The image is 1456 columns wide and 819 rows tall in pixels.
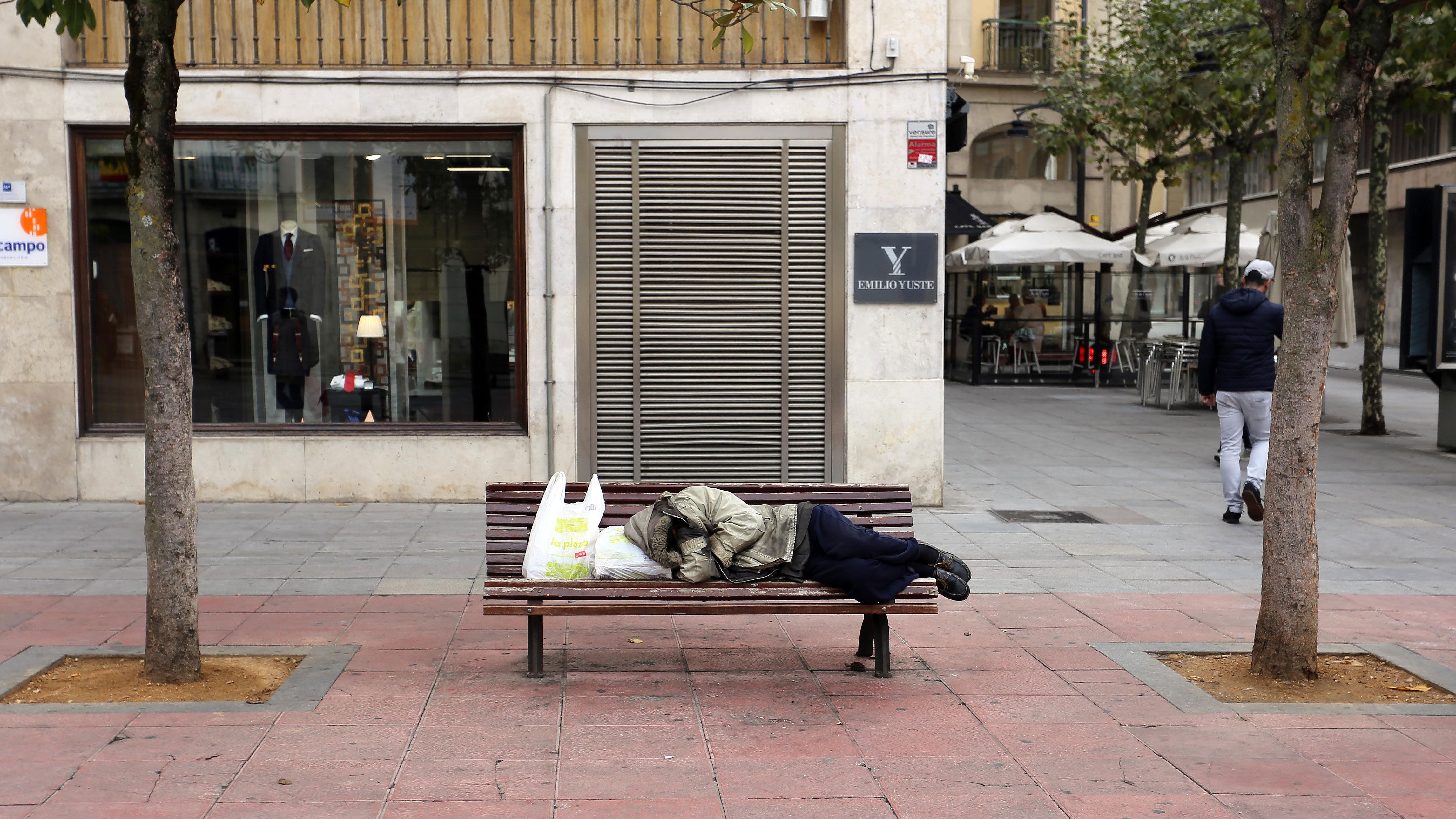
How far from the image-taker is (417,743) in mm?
4855

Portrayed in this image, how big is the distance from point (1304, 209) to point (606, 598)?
3357 millimetres

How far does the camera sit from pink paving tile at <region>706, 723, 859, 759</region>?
4.80 m

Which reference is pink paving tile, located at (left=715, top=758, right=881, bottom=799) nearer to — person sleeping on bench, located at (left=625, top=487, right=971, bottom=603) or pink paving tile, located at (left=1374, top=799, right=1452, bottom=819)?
person sleeping on bench, located at (left=625, top=487, right=971, bottom=603)

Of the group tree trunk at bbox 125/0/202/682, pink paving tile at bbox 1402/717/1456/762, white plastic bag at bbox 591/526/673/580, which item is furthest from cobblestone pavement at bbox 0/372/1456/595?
pink paving tile at bbox 1402/717/1456/762

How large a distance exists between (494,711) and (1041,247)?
20.1 metres

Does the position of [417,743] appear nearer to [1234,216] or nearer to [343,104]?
[343,104]

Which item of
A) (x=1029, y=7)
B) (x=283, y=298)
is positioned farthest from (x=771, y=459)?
(x=1029, y=7)

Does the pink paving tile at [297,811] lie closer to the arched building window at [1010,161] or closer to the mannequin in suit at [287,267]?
the mannequin in suit at [287,267]

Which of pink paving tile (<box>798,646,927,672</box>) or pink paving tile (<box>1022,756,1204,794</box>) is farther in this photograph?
pink paving tile (<box>798,646,927,672</box>)

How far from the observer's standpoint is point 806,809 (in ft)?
14.0

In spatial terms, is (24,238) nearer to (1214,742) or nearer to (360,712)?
(360,712)

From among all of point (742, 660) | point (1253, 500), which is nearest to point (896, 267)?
point (1253, 500)

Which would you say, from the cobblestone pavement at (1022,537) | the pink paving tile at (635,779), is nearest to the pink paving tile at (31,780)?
the pink paving tile at (635,779)

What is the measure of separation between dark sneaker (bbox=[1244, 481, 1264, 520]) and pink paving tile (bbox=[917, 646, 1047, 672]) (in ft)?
13.3
